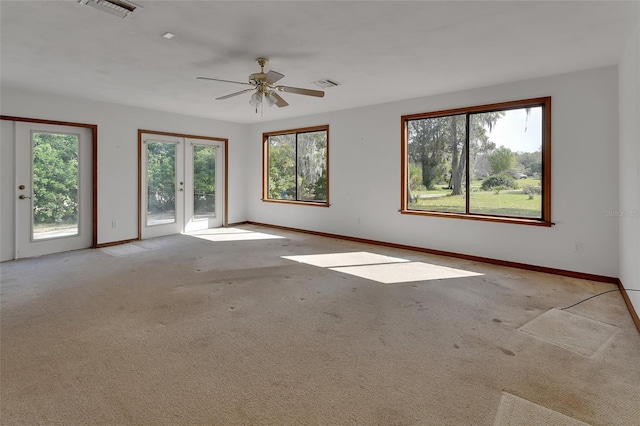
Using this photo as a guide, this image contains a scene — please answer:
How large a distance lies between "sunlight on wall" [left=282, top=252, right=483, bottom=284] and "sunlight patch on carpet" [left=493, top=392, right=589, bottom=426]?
Result: 2293 millimetres

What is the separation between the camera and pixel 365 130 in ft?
21.6

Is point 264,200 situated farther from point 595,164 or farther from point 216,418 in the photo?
point 216,418

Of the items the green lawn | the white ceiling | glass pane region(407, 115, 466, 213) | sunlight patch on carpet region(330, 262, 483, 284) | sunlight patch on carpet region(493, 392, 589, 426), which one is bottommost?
sunlight patch on carpet region(493, 392, 589, 426)

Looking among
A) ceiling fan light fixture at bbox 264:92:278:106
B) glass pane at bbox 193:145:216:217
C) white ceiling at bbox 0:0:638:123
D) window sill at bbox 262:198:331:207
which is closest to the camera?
white ceiling at bbox 0:0:638:123

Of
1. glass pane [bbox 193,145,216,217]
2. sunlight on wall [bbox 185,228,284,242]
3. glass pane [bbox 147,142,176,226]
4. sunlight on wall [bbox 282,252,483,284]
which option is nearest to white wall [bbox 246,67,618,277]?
sunlight on wall [bbox 282,252,483,284]

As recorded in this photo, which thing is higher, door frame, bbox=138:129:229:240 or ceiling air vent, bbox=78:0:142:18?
ceiling air vent, bbox=78:0:142:18

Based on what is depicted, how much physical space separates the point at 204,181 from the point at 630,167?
727cm

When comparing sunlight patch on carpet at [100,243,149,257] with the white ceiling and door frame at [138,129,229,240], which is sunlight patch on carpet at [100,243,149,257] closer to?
door frame at [138,129,229,240]

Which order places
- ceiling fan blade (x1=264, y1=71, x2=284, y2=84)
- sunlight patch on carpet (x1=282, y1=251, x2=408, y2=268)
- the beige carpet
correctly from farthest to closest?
sunlight patch on carpet (x1=282, y1=251, x2=408, y2=268), ceiling fan blade (x1=264, y1=71, x2=284, y2=84), the beige carpet

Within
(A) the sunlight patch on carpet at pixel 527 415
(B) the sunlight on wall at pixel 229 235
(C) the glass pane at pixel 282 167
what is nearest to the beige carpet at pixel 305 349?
(A) the sunlight patch on carpet at pixel 527 415

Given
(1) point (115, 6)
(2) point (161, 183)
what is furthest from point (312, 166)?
(1) point (115, 6)

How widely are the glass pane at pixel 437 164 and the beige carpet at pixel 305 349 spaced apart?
5.05ft

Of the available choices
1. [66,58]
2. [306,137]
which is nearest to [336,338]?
[66,58]

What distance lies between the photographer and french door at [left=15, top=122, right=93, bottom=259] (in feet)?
17.6
